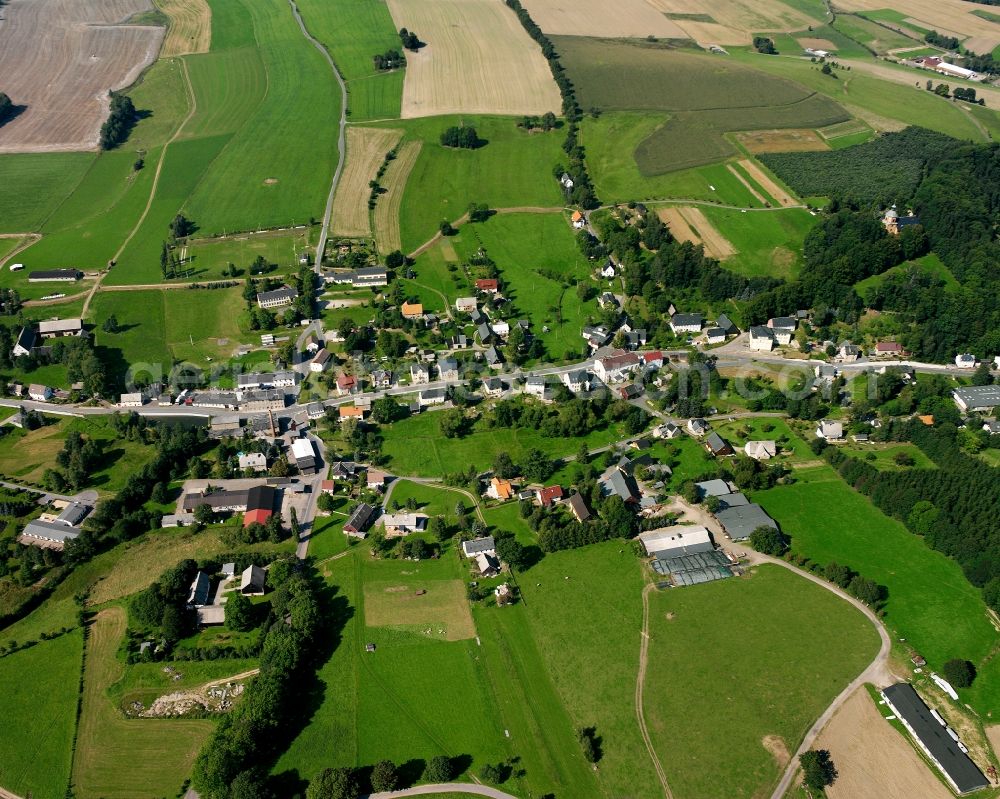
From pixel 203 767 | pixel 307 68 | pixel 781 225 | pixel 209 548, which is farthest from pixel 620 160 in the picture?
pixel 203 767

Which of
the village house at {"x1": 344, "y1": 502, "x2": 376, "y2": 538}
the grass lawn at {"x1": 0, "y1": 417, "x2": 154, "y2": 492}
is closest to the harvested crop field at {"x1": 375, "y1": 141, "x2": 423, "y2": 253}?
the grass lawn at {"x1": 0, "y1": 417, "x2": 154, "y2": 492}

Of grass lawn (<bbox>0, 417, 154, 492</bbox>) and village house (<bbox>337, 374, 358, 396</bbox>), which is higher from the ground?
village house (<bbox>337, 374, 358, 396</bbox>)

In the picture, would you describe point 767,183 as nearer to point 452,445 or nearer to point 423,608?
point 452,445

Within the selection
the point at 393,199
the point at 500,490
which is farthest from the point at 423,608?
the point at 393,199

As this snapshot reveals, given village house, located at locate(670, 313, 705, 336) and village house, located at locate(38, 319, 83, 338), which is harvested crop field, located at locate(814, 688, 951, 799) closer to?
village house, located at locate(670, 313, 705, 336)

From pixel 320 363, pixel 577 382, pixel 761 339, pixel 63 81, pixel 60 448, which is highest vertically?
pixel 63 81

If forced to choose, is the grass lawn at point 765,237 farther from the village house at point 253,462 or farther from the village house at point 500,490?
the village house at point 253,462
